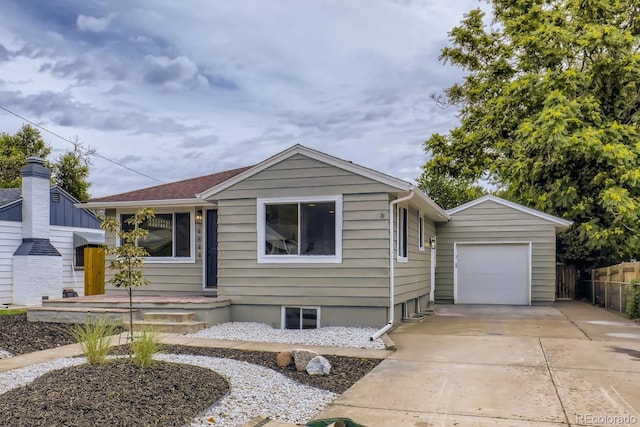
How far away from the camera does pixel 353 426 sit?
12.9ft

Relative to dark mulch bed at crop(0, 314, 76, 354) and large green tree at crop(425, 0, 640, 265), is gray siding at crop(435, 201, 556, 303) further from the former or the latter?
dark mulch bed at crop(0, 314, 76, 354)

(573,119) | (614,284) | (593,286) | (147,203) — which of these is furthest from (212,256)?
(593,286)

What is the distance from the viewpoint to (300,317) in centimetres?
941

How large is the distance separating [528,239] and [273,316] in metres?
8.41

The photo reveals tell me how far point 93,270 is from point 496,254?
12478 mm

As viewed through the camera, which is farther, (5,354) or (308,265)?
(308,265)

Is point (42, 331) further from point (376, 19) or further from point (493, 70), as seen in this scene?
point (493, 70)

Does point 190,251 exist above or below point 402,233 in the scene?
below

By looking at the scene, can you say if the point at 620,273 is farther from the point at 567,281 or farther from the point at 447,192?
the point at 447,192

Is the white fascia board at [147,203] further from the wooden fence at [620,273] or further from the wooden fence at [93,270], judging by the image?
the wooden fence at [620,273]

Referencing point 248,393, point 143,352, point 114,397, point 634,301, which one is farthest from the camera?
point 634,301

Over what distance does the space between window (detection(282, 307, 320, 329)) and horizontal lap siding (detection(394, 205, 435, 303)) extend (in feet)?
4.96

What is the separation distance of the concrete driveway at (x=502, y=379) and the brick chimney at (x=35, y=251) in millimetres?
11128

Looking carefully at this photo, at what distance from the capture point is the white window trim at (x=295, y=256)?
9.02 m
